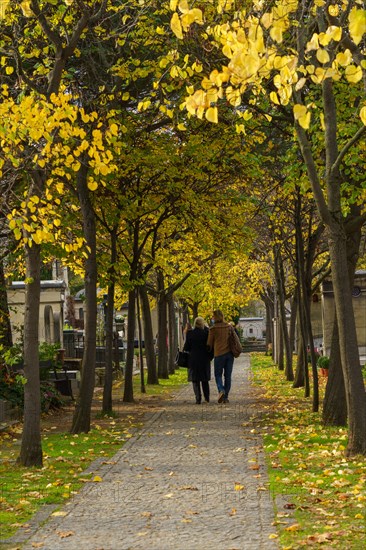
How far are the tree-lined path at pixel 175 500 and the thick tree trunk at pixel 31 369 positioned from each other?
0.94 m

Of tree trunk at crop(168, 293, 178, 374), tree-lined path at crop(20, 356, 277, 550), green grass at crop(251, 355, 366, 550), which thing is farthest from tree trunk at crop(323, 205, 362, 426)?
tree trunk at crop(168, 293, 178, 374)

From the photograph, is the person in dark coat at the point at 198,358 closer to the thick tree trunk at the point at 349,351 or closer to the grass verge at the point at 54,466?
the grass verge at the point at 54,466

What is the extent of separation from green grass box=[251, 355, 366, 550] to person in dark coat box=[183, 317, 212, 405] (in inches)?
172

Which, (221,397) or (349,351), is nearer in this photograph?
(349,351)

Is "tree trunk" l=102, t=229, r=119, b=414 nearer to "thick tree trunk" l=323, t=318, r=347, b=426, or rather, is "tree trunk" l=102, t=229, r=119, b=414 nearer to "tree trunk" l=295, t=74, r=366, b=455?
"thick tree trunk" l=323, t=318, r=347, b=426

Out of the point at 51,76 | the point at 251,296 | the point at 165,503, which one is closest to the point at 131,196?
the point at 51,76

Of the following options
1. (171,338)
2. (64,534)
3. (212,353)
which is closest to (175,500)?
(64,534)

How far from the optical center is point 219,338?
21.8m

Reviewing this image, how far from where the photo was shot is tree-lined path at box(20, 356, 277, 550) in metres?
7.79

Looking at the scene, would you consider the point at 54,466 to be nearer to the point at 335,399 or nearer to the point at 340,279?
the point at 340,279

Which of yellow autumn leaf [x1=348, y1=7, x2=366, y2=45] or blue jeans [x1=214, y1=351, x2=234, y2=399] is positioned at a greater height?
yellow autumn leaf [x1=348, y1=7, x2=366, y2=45]

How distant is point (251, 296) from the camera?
5047 cm

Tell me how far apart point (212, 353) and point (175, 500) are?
502 inches

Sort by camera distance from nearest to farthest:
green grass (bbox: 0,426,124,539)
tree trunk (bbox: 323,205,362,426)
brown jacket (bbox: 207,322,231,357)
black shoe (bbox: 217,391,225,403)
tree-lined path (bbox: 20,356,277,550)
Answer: tree-lined path (bbox: 20,356,277,550) → green grass (bbox: 0,426,124,539) → tree trunk (bbox: 323,205,362,426) → brown jacket (bbox: 207,322,231,357) → black shoe (bbox: 217,391,225,403)
